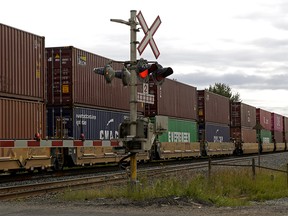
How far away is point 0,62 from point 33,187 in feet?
15.8

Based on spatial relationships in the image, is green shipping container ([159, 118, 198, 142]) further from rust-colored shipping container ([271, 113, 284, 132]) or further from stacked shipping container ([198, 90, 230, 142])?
rust-colored shipping container ([271, 113, 284, 132])

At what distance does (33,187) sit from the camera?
13305mm

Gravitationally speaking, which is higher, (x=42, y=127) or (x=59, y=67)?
(x=59, y=67)

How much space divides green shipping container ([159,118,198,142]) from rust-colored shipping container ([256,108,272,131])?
1583cm

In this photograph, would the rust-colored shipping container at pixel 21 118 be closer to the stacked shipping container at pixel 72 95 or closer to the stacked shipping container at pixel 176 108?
the stacked shipping container at pixel 72 95

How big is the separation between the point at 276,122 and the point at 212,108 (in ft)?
→ 69.0

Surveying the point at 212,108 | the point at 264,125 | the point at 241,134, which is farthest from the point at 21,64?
the point at 264,125

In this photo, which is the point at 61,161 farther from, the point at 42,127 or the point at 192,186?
the point at 192,186

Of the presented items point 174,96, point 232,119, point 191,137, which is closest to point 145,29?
point 174,96

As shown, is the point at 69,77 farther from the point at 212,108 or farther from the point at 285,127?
the point at 285,127

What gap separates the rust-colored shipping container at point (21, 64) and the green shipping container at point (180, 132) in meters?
10.7

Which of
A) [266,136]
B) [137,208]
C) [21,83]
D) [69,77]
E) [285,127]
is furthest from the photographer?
[285,127]

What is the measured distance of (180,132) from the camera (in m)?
30.6

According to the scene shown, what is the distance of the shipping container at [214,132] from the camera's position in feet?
116
